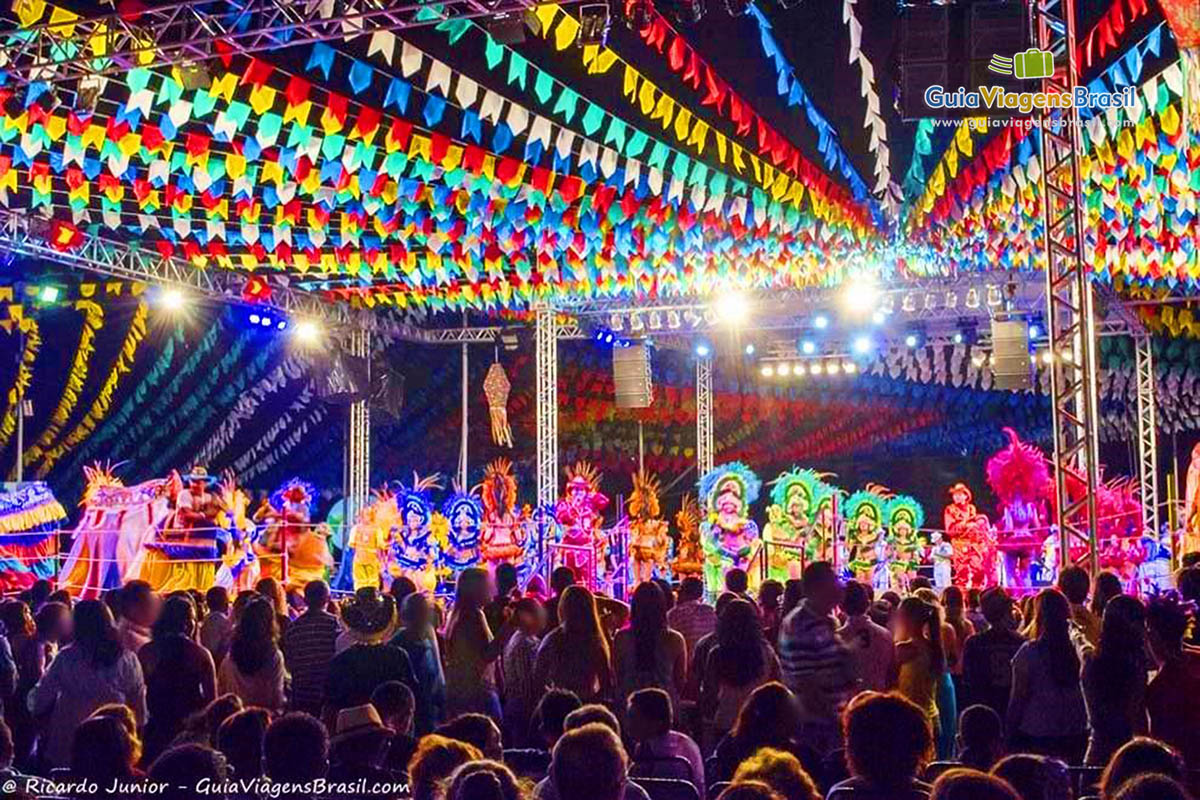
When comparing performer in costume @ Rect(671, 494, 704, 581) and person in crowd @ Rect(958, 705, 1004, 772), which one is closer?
person in crowd @ Rect(958, 705, 1004, 772)

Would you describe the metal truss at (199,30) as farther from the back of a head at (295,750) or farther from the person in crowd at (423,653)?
the back of a head at (295,750)

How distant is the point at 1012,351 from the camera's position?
17047 mm

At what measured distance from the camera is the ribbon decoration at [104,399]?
18359 millimetres

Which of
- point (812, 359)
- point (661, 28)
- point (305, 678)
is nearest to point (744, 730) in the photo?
point (305, 678)

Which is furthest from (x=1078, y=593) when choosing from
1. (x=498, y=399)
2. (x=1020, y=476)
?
(x=498, y=399)

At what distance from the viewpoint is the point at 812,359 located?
74.7ft

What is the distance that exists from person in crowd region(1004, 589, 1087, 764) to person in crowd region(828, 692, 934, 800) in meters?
2.23

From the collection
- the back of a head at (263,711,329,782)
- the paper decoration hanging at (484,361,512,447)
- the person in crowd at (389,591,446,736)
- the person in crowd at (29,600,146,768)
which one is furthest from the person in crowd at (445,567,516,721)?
the paper decoration hanging at (484,361,512,447)

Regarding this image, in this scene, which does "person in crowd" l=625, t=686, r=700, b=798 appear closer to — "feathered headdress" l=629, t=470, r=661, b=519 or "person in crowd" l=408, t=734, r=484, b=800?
"person in crowd" l=408, t=734, r=484, b=800

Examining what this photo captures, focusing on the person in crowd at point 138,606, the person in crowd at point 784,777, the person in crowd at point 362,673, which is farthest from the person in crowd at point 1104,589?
the person in crowd at point 138,606

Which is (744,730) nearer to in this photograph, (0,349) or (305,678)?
(305,678)

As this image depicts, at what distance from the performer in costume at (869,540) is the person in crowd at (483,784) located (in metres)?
14.5

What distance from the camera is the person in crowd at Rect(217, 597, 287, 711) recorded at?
5754 millimetres

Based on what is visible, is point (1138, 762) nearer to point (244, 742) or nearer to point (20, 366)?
point (244, 742)
